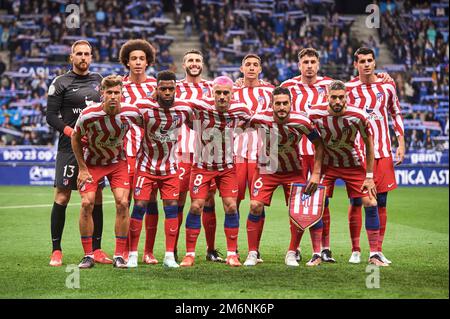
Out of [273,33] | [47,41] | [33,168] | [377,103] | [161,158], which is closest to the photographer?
[161,158]

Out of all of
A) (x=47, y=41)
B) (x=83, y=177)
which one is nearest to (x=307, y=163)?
(x=83, y=177)

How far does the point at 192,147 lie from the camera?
29.0 ft

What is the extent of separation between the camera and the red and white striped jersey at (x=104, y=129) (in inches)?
306

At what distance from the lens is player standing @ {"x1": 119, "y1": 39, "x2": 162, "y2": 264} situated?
8.43 metres

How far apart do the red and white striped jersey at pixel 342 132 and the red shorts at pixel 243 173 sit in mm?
863

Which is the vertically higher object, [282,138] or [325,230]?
[282,138]

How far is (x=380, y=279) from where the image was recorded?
7156 millimetres

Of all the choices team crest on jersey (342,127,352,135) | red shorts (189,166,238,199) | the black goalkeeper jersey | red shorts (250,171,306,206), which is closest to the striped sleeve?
team crest on jersey (342,127,352,135)

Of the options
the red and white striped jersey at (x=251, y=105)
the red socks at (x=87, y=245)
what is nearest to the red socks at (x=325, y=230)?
the red and white striped jersey at (x=251, y=105)

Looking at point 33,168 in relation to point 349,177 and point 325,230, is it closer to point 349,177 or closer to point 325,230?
point 325,230

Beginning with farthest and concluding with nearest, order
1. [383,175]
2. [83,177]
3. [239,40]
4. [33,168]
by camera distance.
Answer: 1. [239,40]
2. [33,168]
3. [383,175]
4. [83,177]

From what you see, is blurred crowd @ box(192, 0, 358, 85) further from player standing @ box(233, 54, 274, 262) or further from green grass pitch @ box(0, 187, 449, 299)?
player standing @ box(233, 54, 274, 262)

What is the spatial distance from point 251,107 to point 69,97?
2042mm

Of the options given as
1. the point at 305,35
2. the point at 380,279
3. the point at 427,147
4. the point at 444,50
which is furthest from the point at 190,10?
the point at 380,279
